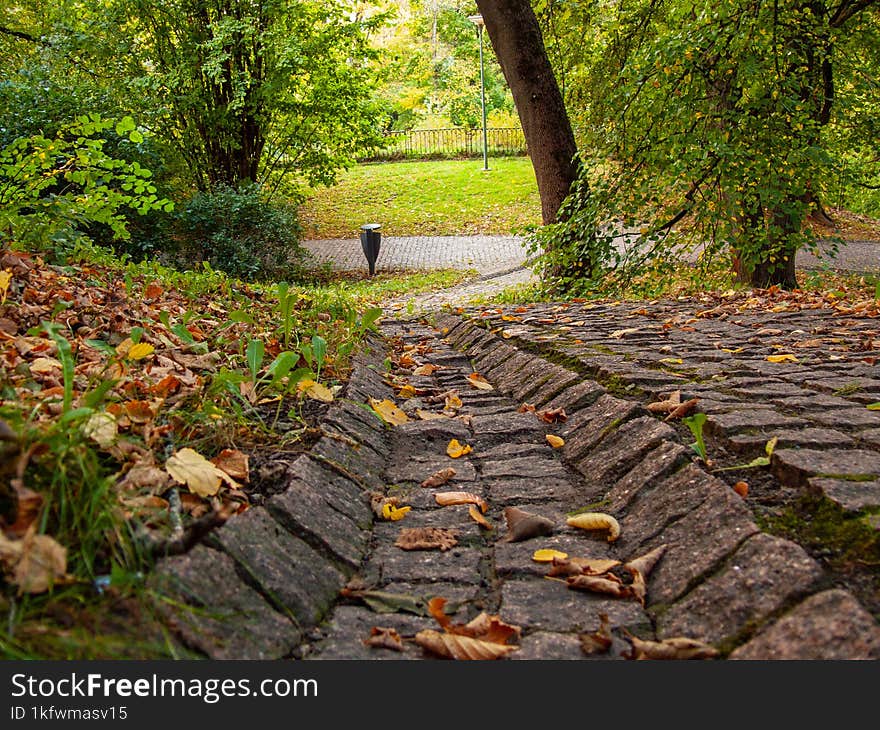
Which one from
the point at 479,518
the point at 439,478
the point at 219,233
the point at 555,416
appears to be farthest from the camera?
the point at 219,233

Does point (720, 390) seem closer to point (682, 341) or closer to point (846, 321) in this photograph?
point (682, 341)

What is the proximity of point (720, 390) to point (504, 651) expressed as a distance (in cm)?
184

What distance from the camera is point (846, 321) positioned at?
16.1ft

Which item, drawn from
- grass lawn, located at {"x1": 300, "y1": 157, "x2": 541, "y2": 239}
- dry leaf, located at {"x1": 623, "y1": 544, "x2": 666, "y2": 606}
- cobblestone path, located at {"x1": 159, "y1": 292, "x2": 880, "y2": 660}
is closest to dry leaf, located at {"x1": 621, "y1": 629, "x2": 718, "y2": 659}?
cobblestone path, located at {"x1": 159, "y1": 292, "x2": 880, "y2": 660}

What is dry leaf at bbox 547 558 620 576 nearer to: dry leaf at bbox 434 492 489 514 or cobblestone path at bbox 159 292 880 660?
cobblestone path at bbox 159 292 880 660

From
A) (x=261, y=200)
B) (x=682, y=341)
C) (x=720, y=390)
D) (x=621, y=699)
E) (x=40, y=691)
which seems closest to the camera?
(x=40, y=691)

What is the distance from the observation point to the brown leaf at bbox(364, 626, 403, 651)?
170 cm

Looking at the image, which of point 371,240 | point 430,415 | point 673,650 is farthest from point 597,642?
point 371,240

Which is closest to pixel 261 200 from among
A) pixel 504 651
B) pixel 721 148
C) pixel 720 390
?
pixel 721 148

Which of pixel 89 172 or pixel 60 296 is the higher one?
pixel 89 172

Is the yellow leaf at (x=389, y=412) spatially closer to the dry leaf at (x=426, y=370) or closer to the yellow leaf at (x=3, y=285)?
the dry leaf at (x=426, y=370)

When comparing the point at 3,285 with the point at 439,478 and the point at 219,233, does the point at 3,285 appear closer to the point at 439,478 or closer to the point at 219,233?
the point at 439,478

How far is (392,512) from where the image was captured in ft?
8.10

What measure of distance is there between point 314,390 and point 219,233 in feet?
40.9
